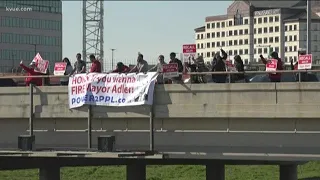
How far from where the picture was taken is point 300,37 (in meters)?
156

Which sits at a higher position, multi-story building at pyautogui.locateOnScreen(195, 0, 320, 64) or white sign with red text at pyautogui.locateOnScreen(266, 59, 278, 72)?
multi-story building at pyautogui.locateOnScreen(195, 0, 320, 64)

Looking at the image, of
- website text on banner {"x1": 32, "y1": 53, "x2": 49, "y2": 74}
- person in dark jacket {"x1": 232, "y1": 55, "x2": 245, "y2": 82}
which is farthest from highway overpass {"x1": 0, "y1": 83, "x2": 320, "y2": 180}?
person in dark jacket {"x1": 232, "y1": 55, "x2": 245, "y2": 82}

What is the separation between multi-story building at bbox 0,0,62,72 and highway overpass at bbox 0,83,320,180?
78.3 metres

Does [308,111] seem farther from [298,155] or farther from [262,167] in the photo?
[262,167]

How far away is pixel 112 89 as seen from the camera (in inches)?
920

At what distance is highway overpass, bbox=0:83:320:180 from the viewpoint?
851 inches

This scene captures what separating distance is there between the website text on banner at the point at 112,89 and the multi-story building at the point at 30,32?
7912 centimetres

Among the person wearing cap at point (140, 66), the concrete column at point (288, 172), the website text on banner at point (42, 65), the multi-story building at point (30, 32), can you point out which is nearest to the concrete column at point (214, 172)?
the concrete column at point (288, 172)

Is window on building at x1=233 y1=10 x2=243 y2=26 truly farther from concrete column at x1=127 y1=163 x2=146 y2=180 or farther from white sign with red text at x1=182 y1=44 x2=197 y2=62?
white sign with red text at x1=182 y1=44 x2=197 y2=62

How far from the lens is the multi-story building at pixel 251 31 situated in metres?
164

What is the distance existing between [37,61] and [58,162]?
16.2 feet

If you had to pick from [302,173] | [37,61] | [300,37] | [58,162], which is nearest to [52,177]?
[58,162]

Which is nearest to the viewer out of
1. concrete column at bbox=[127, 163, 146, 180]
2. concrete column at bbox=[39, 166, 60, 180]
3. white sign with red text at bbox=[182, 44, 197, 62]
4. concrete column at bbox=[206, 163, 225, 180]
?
white sign with red text at bbox=[182, 44, 197, 62]

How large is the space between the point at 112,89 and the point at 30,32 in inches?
3804
